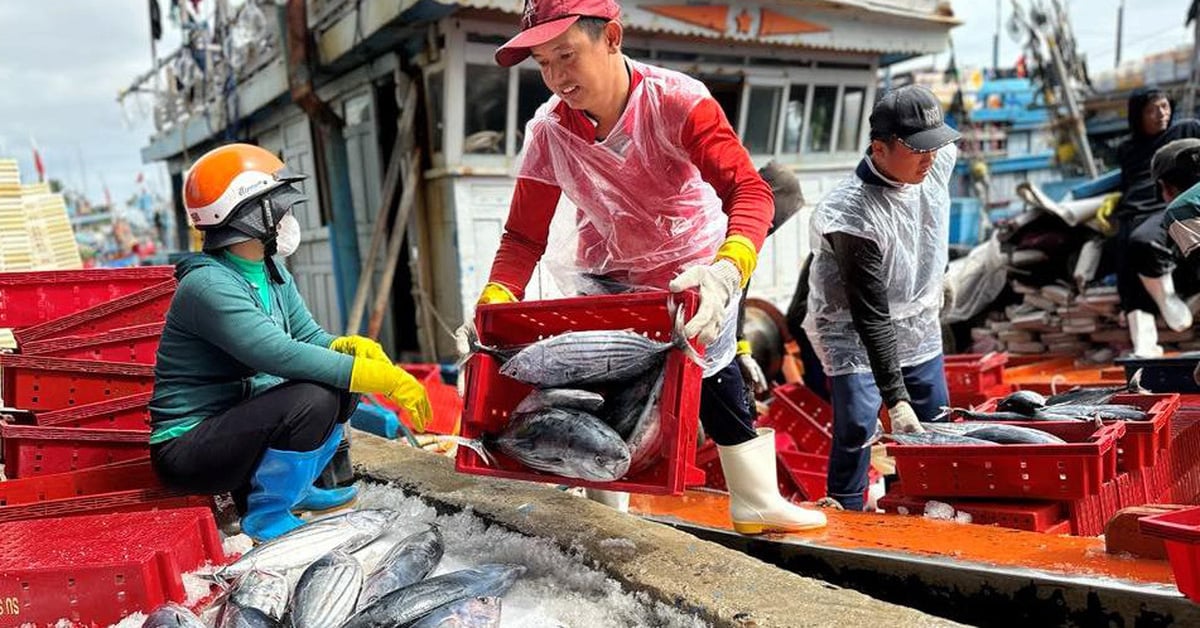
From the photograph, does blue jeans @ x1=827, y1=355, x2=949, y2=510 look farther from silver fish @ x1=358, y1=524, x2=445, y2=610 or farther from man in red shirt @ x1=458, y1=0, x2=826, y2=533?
silver fish @ x1=358, y1=524, x2=445, y2=610

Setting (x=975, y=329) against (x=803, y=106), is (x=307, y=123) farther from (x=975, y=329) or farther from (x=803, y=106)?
(x=975, y=329)

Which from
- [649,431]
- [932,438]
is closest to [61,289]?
[649,431]

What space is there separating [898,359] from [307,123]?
1058 centimetres

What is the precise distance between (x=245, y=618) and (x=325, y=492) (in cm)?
129

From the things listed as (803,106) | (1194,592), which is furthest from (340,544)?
(803,106)

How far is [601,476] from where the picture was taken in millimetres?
2479

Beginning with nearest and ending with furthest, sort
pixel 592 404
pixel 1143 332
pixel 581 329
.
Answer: pixel 592 404 < pixel 581 329 < pixel 1143 332

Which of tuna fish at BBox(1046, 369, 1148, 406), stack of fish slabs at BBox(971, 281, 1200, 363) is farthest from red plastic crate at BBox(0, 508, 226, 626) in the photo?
stack of fish slabs at BBox(971, 281, 1200, 363)

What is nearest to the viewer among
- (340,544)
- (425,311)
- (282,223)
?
(340,544)

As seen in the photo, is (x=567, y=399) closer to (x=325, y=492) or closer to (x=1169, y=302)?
(x=325, y=492)

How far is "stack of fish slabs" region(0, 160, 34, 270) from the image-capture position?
729 cm

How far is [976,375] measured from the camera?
5.32m

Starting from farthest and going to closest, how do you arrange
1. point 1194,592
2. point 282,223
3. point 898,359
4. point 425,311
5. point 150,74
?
point 150,74 < point 425,311 < point 898,359 < point 282,223 < point 1194,592

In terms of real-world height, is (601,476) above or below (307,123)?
below
